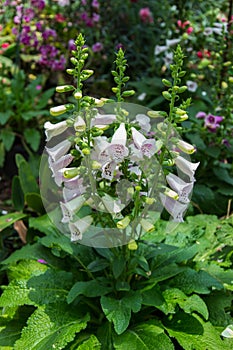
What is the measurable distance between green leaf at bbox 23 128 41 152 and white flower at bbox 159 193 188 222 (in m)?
2.35

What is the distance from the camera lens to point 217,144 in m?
3.59

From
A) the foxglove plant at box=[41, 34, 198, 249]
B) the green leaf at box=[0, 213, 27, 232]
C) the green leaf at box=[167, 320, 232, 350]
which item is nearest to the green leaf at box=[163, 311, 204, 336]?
the green leaf at box=[167, 320, 232, 350]

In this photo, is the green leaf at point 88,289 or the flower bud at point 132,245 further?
the green leaf at point 88,289

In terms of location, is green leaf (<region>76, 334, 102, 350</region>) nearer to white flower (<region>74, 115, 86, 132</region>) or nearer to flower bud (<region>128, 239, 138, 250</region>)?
flower bud (<region>128, 239, 138, 250</region>)

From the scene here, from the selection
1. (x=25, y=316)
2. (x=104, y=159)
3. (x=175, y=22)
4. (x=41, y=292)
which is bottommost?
(x=25, y=316)

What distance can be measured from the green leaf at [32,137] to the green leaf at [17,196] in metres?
0.74

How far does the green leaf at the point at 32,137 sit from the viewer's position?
4.44 m

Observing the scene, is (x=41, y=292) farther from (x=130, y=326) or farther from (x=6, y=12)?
(x=6, y=12)

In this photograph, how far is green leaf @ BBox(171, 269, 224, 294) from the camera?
242 centimetres

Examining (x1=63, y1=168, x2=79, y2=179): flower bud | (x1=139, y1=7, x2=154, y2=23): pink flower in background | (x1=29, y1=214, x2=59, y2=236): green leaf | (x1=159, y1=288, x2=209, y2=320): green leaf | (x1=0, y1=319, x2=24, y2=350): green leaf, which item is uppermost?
(x1=63, y1=168, x2=79, y2=179): flower bud

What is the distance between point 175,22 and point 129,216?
3106 mm

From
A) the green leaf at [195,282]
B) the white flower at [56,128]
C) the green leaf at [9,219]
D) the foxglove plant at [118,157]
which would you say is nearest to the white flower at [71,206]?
the foxglove plant at [118,157]

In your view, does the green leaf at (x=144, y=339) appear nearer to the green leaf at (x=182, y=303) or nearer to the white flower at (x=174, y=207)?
the green leaf at (x=182, y=303)

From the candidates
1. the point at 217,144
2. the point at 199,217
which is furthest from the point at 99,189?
the point at 217,144
